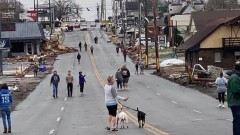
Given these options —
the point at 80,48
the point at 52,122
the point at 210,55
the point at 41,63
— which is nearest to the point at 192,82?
the point at 210,55

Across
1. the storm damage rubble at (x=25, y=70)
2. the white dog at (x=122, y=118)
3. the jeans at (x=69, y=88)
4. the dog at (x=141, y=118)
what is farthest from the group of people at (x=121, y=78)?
the dog at (x=141, y=118)

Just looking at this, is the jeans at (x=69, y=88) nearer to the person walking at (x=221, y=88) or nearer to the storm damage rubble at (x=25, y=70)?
the storm damage rubble at (x=25, y=70)

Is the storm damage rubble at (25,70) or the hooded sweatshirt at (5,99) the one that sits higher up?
the hooded sweatshirt at (5,99)

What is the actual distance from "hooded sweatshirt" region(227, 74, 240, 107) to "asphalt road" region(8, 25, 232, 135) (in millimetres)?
6601

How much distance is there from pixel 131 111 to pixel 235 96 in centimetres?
1745

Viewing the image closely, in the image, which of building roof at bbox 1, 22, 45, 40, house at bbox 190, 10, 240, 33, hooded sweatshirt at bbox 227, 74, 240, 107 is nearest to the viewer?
hooded sweatshirt at bbox 227, 74, 240, 107

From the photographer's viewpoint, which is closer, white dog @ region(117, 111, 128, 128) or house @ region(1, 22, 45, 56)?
white dog @ region(117, 111, 128, 128)

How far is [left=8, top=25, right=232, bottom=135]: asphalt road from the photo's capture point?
21984 millimetres

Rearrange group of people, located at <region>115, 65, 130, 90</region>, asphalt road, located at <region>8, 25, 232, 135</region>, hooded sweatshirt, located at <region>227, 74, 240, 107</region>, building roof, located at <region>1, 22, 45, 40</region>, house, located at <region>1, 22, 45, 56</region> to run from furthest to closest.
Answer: house, located at <region>1, 22, 45, 56</region>
building roof, located at <region>1, 22, 45, 40</region>
group of people, located at <region>115, 65, 130, 90</region>
asphalt road, located at <region>8, 25, 232, 135</region>
hooded sweatshirt, located at <region>227, 74, 240, 107</region>

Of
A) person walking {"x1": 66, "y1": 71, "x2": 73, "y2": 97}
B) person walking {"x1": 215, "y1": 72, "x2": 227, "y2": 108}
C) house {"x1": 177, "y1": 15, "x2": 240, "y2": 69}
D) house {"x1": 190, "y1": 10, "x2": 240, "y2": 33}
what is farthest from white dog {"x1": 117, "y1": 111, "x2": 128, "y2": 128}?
house {"x1": 190, "y1": 10, "x2": 240, "y2": 33}

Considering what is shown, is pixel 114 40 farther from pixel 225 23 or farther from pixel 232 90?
pixel 232 90

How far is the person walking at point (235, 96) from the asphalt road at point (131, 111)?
21.2ft

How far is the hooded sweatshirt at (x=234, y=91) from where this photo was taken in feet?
41.6

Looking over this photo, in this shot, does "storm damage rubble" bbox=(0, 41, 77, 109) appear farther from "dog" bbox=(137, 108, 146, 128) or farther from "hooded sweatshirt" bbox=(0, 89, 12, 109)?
"dog" bbox=(137, 108, 146, 128)
